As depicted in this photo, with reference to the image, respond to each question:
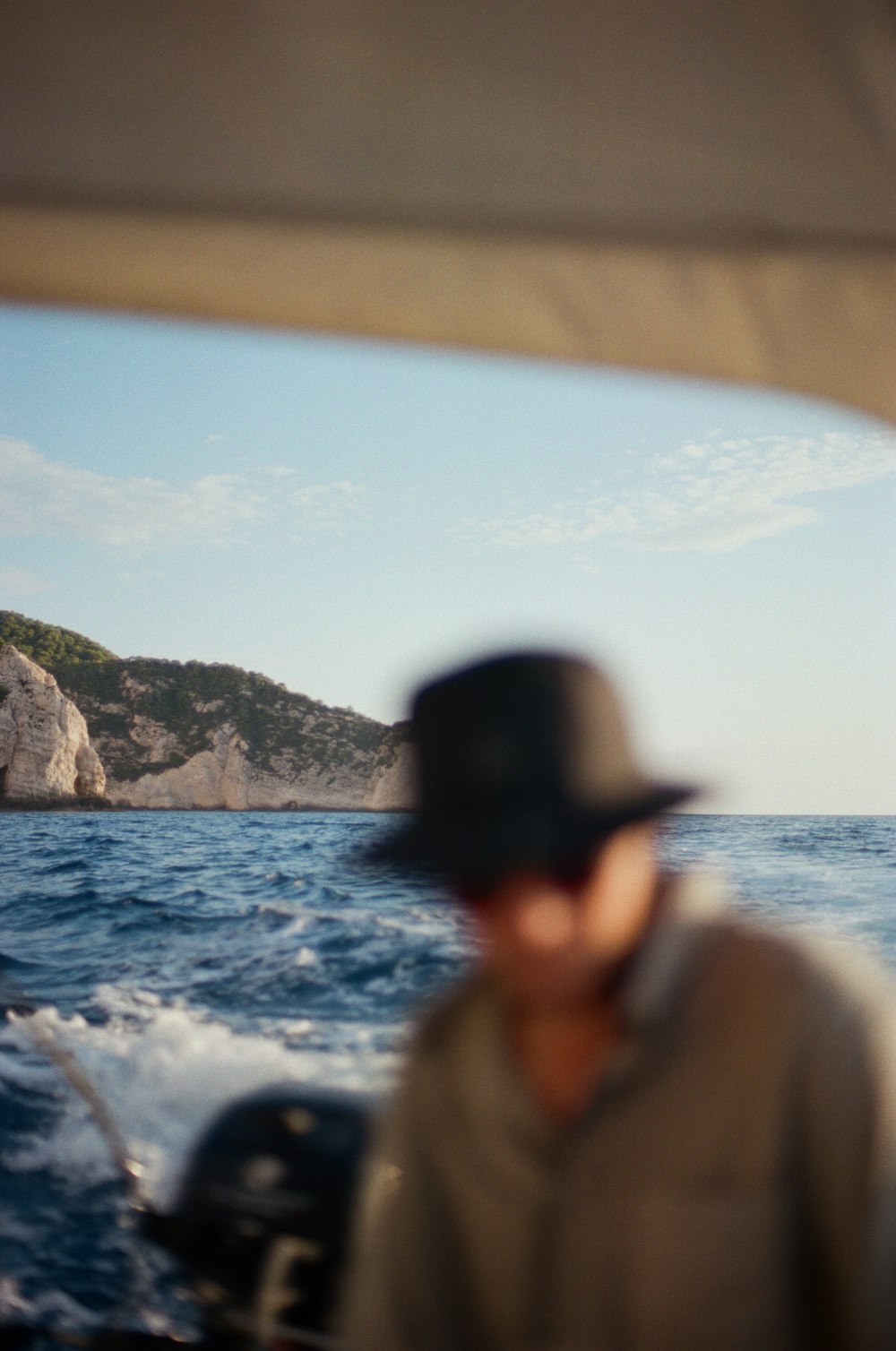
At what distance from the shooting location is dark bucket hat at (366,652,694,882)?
2.79 feet

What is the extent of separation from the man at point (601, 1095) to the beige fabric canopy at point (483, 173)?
40 cm

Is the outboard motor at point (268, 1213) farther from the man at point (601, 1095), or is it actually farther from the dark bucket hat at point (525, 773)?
the dark bucket hat at point (525, 773)

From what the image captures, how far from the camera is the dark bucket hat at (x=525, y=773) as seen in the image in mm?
852

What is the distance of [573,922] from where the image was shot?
0.85m

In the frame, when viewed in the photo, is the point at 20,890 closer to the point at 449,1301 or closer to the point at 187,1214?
the point at 187,1214

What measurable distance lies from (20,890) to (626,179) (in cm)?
1121

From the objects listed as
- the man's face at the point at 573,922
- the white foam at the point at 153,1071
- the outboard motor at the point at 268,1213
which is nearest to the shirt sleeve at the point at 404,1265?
the man's face at the point at 573,922

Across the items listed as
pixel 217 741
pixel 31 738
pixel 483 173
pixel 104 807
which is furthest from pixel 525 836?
pixel 104 807

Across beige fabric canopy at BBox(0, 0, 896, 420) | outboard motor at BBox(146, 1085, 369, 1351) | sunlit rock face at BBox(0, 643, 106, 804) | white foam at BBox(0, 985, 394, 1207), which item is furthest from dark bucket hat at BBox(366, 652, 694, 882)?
sunlit rock face at BBox(0, 643, 106, 804)

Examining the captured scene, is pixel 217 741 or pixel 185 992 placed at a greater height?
pixel 217 741

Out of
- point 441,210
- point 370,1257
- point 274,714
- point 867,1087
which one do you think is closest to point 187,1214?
point 370,1257

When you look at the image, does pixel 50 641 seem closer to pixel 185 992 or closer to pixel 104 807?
pixel 104 807

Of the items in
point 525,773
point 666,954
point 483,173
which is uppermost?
point 483,173

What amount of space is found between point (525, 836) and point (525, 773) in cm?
5
